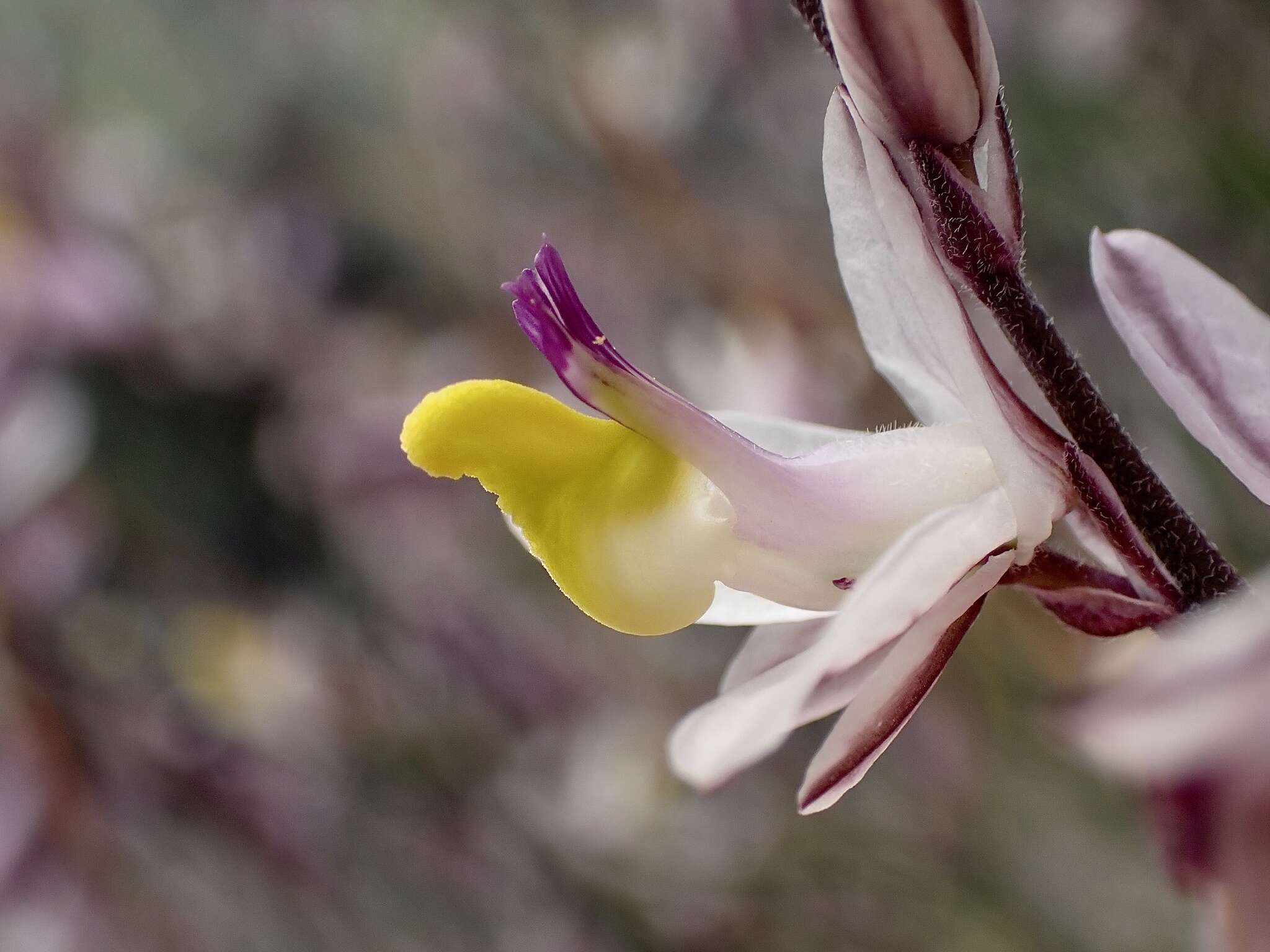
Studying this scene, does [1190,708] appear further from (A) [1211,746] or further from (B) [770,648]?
(B) [770,648]

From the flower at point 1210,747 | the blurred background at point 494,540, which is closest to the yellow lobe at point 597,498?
the flower at point 1210,747

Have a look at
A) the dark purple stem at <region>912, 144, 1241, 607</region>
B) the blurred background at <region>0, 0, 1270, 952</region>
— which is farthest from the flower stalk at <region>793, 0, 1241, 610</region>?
the blurred background at <region>0, 0, 1270, 952</region>

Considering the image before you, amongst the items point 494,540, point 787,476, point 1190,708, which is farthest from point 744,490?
point 494,540

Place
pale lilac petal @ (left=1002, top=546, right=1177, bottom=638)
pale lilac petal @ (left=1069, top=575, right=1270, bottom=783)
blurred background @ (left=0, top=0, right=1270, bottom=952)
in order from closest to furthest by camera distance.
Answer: pale lilac petal @ (left=1069, top=575, right=1270, bottom=783) → pale lilac petal @ (left=1002, top=546, right=1177, bottom=638) → blurred background @ (left=0, top=0, right=1270, bottom=952)

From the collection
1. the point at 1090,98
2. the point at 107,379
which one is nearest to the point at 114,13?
the point at 107,379

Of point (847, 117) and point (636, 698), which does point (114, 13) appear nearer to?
point (636, 698)

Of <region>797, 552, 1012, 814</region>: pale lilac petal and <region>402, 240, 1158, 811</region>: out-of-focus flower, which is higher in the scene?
<region>402, 240, 1158, 811</region>: out-of-focus flower

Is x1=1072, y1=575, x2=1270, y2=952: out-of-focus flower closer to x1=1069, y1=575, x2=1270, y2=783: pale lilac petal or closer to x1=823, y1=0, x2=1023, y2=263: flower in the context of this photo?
x1=1069, y1=575, x2=1270, y2=783: pale lilac petal
